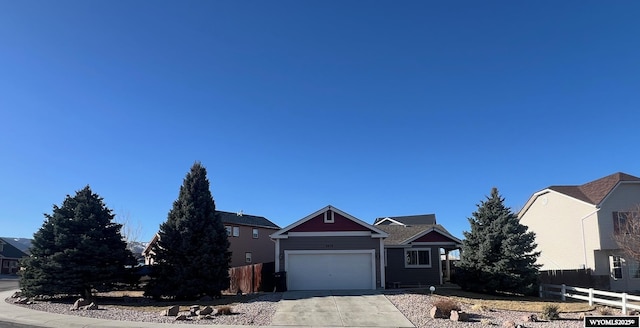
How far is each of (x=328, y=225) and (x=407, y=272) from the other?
815cm

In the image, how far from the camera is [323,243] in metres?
26.8

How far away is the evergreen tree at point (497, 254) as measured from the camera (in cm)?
→ 2586

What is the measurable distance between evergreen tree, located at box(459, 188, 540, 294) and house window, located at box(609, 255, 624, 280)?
25.2ft

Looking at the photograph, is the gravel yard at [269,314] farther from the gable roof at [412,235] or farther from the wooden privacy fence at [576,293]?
the gable roof at [412,235]

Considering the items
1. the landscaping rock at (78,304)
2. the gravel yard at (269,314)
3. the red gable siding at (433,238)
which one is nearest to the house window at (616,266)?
the red gable siding at (433,238)

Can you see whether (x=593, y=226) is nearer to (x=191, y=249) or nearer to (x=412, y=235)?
(x=412, y=235)

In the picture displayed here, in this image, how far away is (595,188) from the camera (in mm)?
33250

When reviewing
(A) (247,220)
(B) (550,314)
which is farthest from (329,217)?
(A) (247,220)

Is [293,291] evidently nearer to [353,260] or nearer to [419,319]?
[353,260]

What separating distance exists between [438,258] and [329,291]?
9912 millimetres

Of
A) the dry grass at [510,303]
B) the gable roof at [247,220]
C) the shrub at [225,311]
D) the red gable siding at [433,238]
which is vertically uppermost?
the gable roof at [247,220]

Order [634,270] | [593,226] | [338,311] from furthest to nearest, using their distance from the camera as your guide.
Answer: [593,226] → [634,270] → [338,311]

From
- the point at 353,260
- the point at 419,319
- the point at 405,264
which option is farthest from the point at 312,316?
the point at 405,264

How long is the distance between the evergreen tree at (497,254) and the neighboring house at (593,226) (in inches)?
191
